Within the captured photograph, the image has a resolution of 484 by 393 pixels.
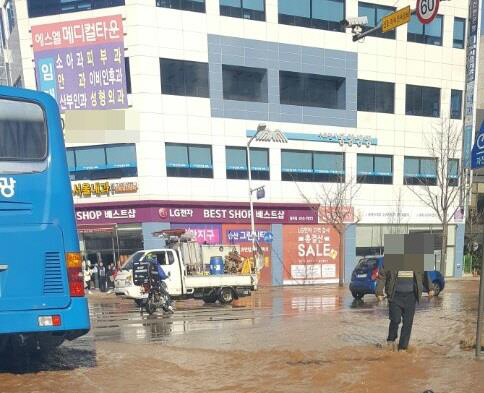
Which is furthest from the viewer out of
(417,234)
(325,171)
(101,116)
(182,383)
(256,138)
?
(325,171)

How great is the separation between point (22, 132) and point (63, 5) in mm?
20512

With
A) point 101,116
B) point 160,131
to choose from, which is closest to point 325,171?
point 160,131

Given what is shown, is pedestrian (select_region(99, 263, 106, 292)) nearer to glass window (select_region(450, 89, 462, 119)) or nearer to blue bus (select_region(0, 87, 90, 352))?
blue bus (select_region(0, 87, 90, 352))

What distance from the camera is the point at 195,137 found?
23672 mm

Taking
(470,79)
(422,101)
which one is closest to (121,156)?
(422,101)

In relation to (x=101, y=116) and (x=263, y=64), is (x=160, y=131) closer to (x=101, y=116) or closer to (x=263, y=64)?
(x=101, y=116)

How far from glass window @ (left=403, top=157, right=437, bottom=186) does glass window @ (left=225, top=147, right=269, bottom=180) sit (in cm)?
973

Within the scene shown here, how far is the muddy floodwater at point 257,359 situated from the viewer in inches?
220

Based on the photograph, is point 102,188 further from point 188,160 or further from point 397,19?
point 397,19

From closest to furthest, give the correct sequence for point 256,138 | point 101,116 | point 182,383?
point 182,383 < point 101,116 < point 256,138

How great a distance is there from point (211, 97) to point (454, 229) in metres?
18.7

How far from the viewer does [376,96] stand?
27.8 metres

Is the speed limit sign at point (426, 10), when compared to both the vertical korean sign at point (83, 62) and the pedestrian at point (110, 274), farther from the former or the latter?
the pedestrian at point (110, 274)

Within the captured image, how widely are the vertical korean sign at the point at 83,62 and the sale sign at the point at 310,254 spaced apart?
40.1ft
